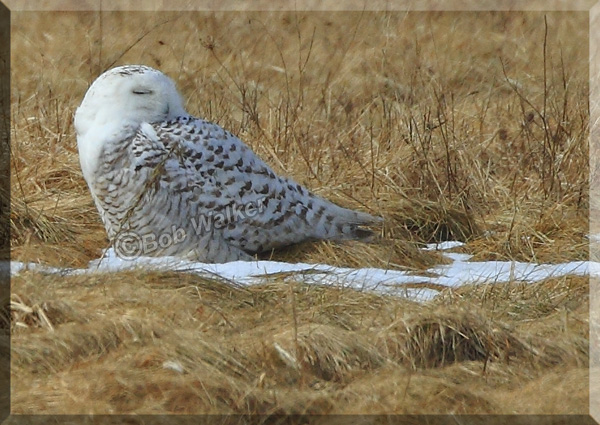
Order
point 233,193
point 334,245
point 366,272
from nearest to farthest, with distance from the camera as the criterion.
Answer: point 366,272 < point 233,193 < point 334,245

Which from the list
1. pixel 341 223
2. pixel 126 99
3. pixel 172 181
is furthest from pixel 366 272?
pixel 126 99

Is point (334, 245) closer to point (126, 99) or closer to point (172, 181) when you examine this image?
point (172, 181)

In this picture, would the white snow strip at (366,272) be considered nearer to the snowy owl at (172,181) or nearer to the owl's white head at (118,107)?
the snowy owl at (172,181)

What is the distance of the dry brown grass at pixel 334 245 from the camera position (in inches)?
135

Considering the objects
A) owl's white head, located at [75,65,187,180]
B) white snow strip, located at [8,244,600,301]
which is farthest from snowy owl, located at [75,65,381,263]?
white snow strip, located at [8,244,600,301]

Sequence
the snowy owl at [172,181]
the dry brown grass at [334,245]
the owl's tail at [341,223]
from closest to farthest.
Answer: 1. the dry brown grass at [334,245]
2. the snowy owl at [172,181]
3. the owl's tail at [341,223]

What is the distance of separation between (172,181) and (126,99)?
0.47 m

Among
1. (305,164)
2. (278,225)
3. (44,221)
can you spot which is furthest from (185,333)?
(305,164)

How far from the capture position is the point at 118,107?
516 centimetres

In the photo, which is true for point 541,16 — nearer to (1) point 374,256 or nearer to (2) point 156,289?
(1) point 374,256

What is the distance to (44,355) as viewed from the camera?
11.5 ft

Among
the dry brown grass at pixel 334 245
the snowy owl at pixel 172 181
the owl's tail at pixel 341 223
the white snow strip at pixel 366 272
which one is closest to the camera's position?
the dry brown grass at pixel 334 245

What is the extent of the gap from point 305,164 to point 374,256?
1.36m

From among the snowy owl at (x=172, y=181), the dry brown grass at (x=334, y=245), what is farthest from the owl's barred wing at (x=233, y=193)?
the dry brown grass at (x=334, y=245)
